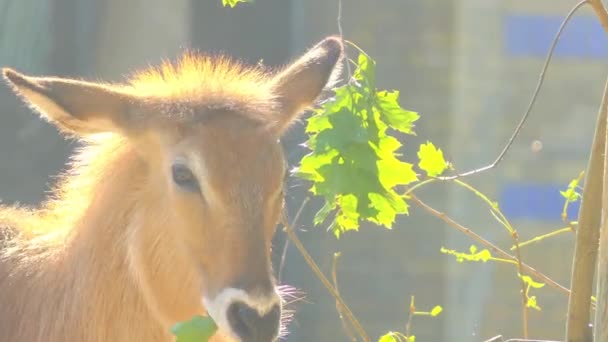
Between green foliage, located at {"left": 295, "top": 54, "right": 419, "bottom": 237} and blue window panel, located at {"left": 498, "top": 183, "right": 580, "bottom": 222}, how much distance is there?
6.30m

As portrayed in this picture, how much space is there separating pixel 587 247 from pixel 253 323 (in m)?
1.11

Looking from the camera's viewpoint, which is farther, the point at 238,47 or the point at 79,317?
the point at 238,47

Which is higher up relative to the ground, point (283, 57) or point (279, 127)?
point (279, 127)

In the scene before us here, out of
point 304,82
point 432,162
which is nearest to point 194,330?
point 432,162

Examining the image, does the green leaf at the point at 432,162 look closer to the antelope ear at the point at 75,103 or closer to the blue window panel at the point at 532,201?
the antelope ear at the point at 75,103

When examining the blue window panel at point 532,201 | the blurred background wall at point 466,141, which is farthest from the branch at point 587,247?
the blue window panel at point 532,201

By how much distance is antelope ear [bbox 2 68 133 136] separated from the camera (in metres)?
4.79

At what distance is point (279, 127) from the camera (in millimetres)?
5223

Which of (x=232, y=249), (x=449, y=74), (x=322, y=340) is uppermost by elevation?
(x=232, y=249)

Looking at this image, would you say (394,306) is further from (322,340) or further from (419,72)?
(419,72)

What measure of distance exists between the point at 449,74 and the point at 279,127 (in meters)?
6.00

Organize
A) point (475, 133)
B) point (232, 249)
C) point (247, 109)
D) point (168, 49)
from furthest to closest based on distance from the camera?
1. point (475, 133)
2. point (168, 49)
3. point (247, 109)
4. point (232, 249)

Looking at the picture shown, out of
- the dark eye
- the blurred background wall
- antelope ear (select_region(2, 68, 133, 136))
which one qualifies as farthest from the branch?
the blurred background wall

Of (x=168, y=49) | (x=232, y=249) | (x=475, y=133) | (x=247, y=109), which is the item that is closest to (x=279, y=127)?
(x=247, y=109)
